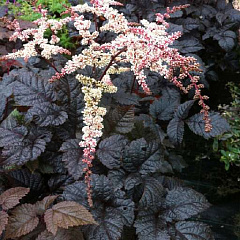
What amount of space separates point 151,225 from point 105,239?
0.52 ft

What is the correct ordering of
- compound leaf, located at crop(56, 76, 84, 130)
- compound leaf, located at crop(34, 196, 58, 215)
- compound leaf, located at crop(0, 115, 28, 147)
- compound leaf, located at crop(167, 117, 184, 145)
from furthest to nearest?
compound leaf, located at crop(167, 117, 184, 145) → compound leaf, located at crop(56, 76, 84, 130) → compound leaf, located at crop(0, 115, 28, 147) → compound leaf, located at crop(34, 196, 58, 215)

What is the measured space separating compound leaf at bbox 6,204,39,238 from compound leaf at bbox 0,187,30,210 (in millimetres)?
46

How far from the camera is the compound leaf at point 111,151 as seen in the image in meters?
1.07

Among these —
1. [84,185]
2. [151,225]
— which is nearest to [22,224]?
[84,185]

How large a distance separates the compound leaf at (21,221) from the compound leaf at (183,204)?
409mm

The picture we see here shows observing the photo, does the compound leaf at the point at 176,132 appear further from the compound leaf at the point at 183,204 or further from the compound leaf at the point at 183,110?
the compound leaf at the point at 183,204

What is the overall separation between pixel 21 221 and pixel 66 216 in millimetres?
142

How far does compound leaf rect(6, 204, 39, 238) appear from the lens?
935 millimetres

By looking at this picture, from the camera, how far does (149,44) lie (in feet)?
3.32

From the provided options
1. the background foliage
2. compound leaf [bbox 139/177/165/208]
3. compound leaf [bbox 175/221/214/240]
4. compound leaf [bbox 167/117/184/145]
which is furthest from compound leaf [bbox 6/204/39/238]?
compound leaf [bbox 167/117/184/145]

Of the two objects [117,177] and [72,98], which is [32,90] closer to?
[72,98]

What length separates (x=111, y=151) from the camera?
1.09m

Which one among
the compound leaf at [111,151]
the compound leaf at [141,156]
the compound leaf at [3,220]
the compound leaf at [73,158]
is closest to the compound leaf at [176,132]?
the compound leaf at [141,156]

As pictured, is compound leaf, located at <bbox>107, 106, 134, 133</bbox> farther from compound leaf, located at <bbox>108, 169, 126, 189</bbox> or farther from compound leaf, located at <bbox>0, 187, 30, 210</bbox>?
compound leaf, located at <bbox>0, 187, 30, 210</bbox>
